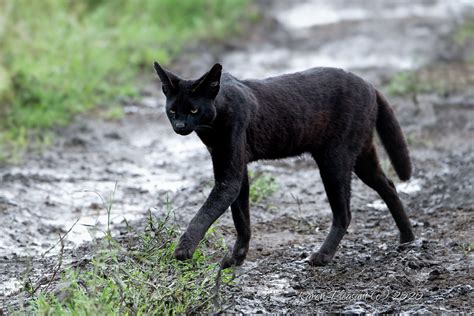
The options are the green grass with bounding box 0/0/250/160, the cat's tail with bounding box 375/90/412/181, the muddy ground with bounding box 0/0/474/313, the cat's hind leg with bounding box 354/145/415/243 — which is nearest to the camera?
the muddy ground with bounding box 0/0/474/313

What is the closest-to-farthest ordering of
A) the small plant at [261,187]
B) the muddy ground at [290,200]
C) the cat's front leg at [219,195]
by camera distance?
the cat's front leg at [219,195] → the muddy ground at [290,200] → the small plant at [261,187]

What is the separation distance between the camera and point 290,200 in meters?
7.83

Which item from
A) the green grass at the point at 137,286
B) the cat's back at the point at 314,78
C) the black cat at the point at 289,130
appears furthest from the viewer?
the cat's back at the point at 314,78

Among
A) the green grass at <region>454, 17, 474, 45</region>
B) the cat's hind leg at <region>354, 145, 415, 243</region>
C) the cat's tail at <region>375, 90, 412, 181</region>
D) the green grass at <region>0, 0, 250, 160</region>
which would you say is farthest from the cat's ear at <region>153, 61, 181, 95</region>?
the green grass at <region>454, 17, 474, 45</region>

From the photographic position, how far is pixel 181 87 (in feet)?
17.6

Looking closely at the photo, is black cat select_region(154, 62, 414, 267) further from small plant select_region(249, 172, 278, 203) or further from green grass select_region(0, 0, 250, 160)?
green grass select_region(0, 0, 250, 160)

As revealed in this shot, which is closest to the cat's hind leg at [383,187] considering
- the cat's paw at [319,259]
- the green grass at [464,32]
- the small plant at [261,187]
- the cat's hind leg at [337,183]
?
the cat's hind leg at [337,183]

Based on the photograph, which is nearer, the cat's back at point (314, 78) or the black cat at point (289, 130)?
the black cat at point (289, 130)

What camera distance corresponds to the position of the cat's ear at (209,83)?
17.4 feet

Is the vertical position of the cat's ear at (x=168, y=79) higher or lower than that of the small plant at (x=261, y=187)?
higher

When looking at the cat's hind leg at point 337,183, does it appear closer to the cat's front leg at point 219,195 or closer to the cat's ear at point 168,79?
the cat's front leg at point 219,195

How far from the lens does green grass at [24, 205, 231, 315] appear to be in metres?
4.65

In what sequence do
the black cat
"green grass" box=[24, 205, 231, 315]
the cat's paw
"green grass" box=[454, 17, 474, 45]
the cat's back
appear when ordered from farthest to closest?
"green grass" box=[454, 17, 474, 45]
the cat's back
the cat's paw
the black cat
"green grass" box=[24, 205, 231, 315]

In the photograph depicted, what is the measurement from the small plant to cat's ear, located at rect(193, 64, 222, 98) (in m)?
2.43
